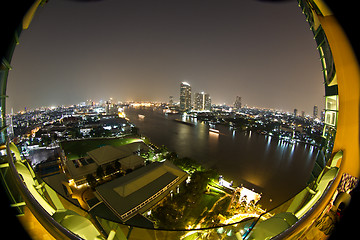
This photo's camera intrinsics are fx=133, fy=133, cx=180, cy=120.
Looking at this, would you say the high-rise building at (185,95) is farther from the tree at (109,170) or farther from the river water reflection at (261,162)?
the tree at (109,170)

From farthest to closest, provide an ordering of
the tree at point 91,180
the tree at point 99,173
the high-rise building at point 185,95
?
1. the high-rise building at point 185,95
2. the tree at point 99,173
3. the tree at point 91,180

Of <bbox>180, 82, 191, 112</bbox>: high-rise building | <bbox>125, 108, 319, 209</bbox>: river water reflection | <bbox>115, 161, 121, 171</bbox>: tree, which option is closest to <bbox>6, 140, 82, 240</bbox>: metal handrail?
<bbox>115, 161, 121, 171</bbox>: tree

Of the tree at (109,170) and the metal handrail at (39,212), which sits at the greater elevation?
the metal handrail at (39,212)

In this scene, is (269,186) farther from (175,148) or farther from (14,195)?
(14,195)

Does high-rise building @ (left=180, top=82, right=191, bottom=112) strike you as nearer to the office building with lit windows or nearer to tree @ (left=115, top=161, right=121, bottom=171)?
tree @ (left=115, top=161, right=121, bottom=171)

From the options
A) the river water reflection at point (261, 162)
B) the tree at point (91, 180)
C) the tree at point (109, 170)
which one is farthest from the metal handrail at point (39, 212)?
the river water reflection at point (261, 162)

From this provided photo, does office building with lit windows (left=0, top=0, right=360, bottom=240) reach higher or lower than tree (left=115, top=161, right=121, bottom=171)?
higher
